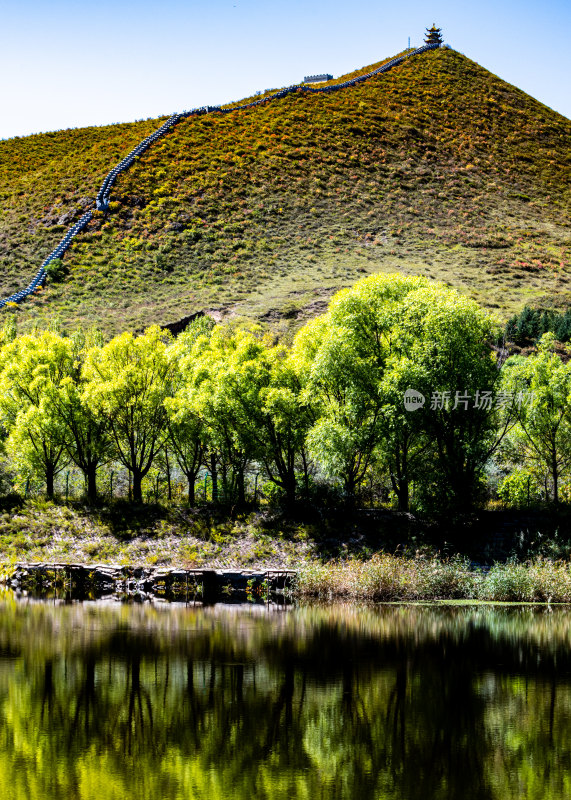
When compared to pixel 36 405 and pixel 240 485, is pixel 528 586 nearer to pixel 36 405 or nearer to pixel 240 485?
pixel 240 485

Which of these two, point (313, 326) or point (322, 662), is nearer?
point (322, 662)

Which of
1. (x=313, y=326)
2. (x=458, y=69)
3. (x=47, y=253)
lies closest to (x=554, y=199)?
(x=458, y=69)

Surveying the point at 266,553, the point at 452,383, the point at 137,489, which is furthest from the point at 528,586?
the point at 137,489

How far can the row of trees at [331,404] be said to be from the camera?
3631 centimetres

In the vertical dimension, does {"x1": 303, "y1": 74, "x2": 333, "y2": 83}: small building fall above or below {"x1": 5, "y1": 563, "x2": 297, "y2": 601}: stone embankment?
above

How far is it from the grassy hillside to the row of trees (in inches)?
1088

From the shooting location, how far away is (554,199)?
339ft

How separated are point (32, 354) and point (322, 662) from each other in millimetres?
29708

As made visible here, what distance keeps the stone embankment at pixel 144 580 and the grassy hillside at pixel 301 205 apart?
Answer: 126 ft

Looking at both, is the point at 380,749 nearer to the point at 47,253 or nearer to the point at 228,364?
the point at 228,364

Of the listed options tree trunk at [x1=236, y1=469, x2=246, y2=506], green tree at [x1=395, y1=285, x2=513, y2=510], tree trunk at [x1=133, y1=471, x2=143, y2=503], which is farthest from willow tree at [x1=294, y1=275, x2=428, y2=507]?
tree trunk at [x1=133, y1=471, x2=143, y2=503]

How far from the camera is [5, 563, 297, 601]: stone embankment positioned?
103 ft

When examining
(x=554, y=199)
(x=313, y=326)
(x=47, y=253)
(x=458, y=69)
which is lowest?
(x=313, y=326)

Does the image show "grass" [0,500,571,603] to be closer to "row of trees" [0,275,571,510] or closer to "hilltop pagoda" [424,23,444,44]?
"row of trees" [0,275,571,510]
